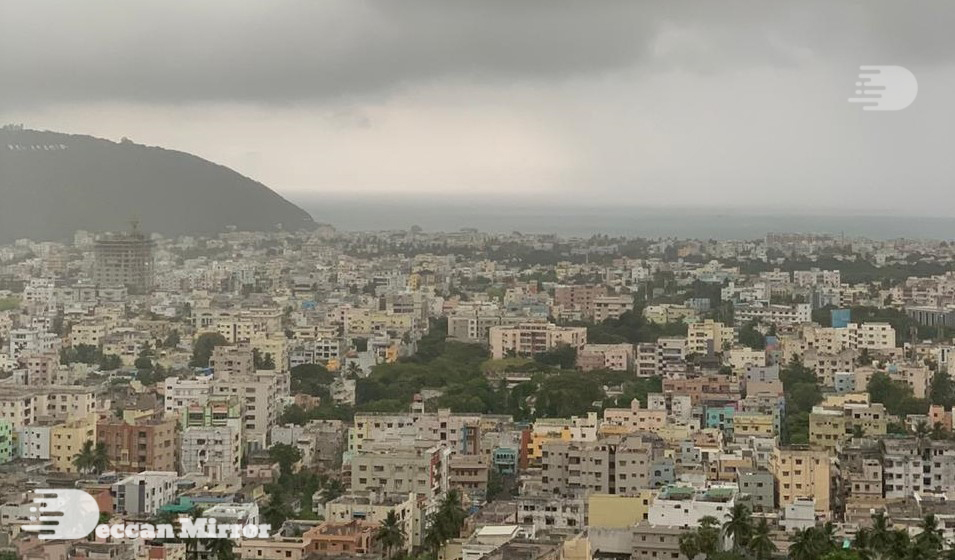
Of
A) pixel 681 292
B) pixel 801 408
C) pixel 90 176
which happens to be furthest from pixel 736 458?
pixel 90 176

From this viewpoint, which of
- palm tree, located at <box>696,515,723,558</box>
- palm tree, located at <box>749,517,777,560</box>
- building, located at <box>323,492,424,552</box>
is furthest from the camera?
building, located at <box>323,492,424,552</box>

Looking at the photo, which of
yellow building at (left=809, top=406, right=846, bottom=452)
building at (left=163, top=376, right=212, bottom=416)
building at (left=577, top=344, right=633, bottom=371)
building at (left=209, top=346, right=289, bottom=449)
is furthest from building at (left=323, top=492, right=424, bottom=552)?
building at (left=577, top=344, right=633, bottom=371)

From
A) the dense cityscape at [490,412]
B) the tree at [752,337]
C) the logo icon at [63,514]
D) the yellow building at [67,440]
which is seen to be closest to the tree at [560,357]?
the dense cityscape at [490,412]

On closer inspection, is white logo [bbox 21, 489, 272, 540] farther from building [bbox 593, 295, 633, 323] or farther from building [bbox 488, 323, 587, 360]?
building [bbox 593, 295, 633, 323]

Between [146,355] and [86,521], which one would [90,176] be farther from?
[86,521]

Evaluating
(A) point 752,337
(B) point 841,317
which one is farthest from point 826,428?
(B) point 841,317

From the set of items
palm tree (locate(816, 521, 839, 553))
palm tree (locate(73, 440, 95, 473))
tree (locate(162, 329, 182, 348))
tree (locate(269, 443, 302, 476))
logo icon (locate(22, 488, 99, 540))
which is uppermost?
palm tree (locate(816, 521, 839, 553))
